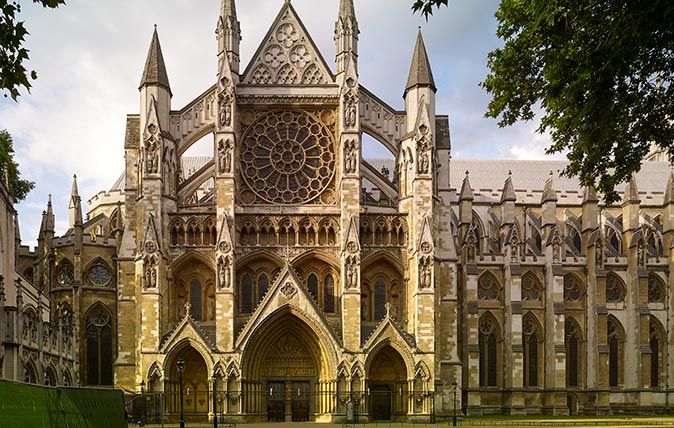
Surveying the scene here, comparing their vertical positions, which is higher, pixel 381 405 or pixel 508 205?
pixel 508 205

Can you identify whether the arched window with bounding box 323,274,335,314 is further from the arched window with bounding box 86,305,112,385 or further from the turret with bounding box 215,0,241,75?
the arched window with bounding box 86,305,112,385

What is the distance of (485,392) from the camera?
179 feet

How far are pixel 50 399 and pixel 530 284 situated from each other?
45.6 m

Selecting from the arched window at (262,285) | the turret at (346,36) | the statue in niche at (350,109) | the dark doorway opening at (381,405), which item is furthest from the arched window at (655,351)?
the turret at (346,36)

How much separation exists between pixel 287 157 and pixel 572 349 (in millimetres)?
24798

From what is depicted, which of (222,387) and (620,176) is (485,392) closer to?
(222,387)

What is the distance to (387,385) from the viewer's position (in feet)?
144

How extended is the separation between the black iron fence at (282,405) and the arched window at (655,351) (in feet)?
76.4

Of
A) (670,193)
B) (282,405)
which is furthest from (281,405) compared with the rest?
(670,193)

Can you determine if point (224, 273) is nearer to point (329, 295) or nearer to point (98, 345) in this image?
point (329, 295)

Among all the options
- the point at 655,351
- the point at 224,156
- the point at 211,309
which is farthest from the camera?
the point at 655,351

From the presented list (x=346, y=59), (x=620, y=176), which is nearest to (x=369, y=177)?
(x=346, y=59)

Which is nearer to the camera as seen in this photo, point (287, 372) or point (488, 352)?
point (287, 372)

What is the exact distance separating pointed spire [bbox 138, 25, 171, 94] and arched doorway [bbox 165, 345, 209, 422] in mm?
13487
